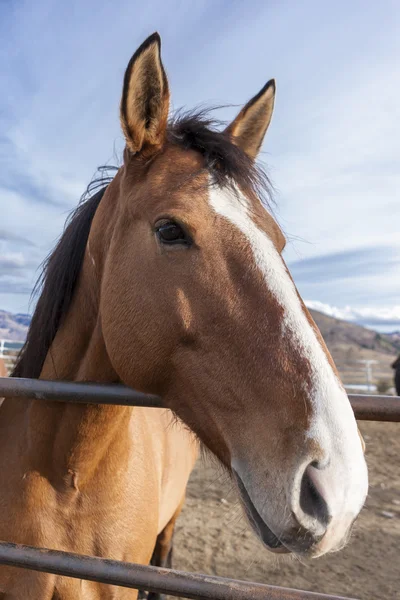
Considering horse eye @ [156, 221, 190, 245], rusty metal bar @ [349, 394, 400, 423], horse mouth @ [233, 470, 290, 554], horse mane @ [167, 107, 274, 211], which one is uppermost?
horse mane @ [167, 107, 274, 211]

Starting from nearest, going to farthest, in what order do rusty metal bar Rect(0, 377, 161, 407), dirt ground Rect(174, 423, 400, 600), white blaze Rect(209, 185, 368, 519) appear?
1. white blaze Rect(209, 185, 368, 519)
2. rusty metal bar Rect(0, 377, 161, 407)
3. dirt ground Rect(174, 423, 400, 600)

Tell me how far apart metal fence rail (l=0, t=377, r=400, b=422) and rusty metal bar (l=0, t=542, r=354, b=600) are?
19.6 inches

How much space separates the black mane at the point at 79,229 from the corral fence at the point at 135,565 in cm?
59

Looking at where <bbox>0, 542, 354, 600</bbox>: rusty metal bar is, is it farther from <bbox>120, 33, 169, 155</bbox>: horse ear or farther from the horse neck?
<bbox>120, 33, 169, 155</bbox>: horse ear

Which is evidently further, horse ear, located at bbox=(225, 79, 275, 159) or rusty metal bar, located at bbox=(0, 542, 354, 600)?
horse ear, located at bbox=(225, 79, 275, 159)

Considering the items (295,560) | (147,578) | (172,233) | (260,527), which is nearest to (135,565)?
(147,578)

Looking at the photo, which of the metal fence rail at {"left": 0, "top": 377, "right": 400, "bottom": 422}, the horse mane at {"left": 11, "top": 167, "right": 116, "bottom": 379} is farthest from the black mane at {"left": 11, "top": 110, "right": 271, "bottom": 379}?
the metal fence rail at {"left": 0, "top": 377, "right": 400, "bottom": 422}

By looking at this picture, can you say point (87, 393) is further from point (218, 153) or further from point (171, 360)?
point (218, 153)

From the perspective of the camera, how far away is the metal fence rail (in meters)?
1.38

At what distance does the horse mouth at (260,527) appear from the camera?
1.25m

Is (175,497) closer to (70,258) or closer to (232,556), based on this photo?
(232,556)

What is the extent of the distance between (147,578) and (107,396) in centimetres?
57

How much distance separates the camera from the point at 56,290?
7.22 ft

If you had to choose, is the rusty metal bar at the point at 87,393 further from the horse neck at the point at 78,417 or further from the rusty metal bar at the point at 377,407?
the rusty metal bar at the point at 377,407
